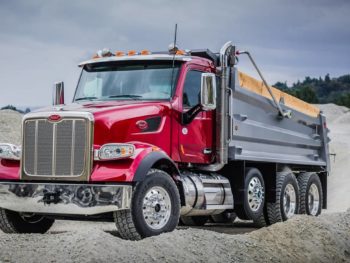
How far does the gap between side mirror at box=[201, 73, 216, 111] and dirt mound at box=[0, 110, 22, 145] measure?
1653cm

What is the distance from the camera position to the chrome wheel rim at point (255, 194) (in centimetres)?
1268

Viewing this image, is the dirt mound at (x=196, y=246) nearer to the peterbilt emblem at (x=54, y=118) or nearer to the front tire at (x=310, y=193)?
the peterbilt emblem at (x=54, y=118)

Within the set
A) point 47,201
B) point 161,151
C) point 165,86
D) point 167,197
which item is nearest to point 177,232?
point 167,197

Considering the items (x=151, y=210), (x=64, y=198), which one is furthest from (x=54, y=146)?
(x=151, y=210)

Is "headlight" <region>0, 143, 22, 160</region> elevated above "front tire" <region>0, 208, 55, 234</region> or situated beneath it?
elevated above

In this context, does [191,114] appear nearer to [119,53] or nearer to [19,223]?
[119,53]

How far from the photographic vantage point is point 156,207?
9.23m

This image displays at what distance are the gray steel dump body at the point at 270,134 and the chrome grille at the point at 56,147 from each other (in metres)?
3.32

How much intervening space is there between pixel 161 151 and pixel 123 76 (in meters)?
1.81

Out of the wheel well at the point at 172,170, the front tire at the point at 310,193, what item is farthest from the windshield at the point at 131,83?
the front tire at the point at 310,193

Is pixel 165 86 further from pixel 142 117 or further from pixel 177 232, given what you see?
pixel 177 232

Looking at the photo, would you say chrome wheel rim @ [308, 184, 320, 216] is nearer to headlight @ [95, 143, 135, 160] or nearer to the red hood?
the red hood

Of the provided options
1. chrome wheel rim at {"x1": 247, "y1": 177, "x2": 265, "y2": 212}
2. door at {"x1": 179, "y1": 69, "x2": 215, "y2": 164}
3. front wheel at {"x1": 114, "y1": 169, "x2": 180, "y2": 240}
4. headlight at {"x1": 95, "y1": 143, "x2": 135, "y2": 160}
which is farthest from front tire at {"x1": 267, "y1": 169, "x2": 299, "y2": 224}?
headlight at {"x1": 95, "y1": 143, "x2": 135, "y2": 160}

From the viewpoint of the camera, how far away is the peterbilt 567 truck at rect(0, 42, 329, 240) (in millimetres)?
8977
